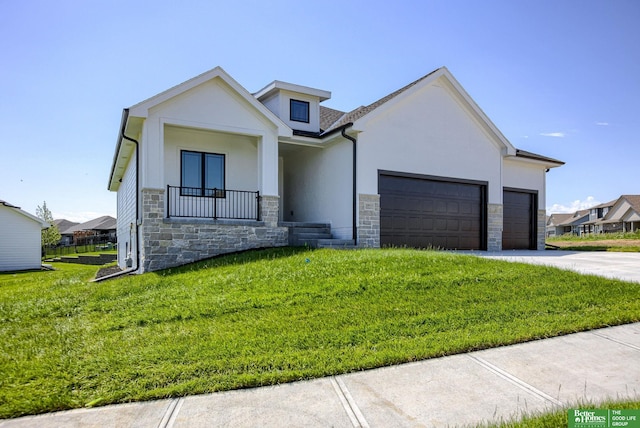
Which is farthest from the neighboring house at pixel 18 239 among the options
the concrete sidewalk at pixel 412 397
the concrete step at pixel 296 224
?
the concrete sidewalk at pixel 412 397

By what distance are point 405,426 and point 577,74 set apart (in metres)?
13.7

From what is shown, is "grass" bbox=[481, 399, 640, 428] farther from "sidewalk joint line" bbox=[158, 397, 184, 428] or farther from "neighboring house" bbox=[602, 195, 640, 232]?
"neighboring house" bbox=[602, 195, 640, 232]

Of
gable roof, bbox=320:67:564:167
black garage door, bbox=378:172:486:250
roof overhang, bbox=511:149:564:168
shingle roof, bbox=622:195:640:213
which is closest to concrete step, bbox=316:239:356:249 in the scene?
black garage door, bbox=378:172:486:250

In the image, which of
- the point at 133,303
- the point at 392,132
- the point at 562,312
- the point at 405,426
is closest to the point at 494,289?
the point at 562,312

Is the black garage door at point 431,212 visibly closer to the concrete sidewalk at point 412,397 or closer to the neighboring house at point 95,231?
the concrete sidewalk at point 412,397

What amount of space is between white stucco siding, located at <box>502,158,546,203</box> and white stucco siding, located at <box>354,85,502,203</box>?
1090 mm

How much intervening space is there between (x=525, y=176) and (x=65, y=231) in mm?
62813

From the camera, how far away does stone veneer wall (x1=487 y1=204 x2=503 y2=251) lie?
15.1 metres

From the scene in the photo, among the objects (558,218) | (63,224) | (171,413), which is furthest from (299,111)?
(558,218)

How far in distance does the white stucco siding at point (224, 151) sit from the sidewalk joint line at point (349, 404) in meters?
10.4

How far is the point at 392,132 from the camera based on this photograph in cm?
1319

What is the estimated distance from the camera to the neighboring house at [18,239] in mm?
23969

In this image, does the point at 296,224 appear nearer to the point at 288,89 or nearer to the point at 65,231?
the point at 288,89

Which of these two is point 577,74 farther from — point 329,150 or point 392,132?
point 329,150
